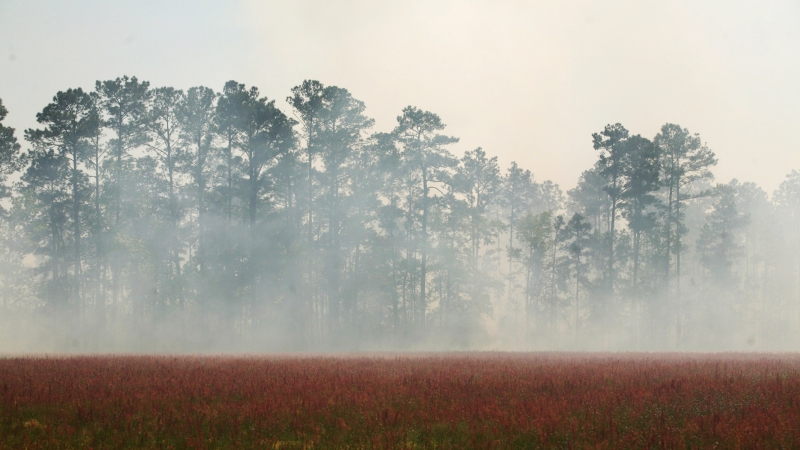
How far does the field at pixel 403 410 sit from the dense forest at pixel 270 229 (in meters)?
27.5

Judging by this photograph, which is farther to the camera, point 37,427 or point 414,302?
point 414,302

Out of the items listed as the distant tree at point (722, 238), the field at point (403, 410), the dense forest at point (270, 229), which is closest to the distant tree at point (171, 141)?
the dense forest at point (270, 229)

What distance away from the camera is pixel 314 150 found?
1629 inches

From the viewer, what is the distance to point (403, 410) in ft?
31.6

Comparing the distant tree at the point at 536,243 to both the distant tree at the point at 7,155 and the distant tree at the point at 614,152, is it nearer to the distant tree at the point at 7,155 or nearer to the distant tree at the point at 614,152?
the distant tree at the point at 614,152

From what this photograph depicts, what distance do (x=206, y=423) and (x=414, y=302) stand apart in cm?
3842

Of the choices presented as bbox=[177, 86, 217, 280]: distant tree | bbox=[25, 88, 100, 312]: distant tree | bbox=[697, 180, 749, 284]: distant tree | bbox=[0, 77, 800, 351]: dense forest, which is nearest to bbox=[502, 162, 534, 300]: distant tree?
bbox=[0, 77, 800, 351]: dense forest

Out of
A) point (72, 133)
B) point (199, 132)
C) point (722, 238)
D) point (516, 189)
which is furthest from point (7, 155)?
point (722, 238)

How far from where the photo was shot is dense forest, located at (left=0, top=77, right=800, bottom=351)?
3850 centimetres

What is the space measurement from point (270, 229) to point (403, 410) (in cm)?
3263

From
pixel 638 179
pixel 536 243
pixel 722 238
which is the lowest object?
pixel 536 243

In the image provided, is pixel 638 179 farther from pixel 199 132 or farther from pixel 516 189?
pixel 199 132

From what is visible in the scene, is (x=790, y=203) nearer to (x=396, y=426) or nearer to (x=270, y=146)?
(x=270, y=146)

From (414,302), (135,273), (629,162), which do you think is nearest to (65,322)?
(135,273)
